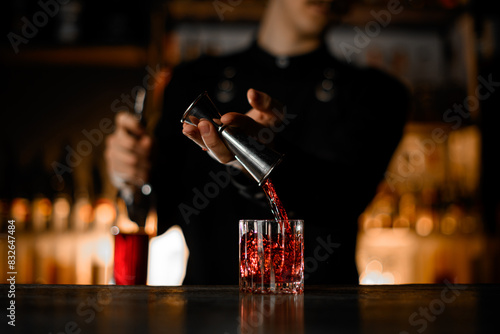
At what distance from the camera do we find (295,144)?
1.94 meters

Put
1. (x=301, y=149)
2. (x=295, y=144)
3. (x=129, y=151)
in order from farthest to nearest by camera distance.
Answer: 1. (x=295, y=144)
2. (x=301, y=149)
3. (x=129, y=151)

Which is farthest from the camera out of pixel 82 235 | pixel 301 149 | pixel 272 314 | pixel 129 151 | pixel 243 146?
pixel 82 235

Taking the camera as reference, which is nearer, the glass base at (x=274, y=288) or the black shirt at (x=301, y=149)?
the glass base at (x=274, y=288)

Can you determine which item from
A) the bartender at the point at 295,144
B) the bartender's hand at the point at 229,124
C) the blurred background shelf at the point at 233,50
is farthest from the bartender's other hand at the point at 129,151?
the blurred background shelf at the point at 233,50

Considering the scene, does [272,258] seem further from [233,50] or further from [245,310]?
[233,50]

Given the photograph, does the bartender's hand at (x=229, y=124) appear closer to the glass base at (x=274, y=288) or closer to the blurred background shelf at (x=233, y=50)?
the glass base at (x=274, y=288)

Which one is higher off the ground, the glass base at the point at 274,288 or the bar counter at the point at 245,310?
the glass base at the point at 274,288

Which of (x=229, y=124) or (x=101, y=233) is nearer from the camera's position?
(x=229, y=124)

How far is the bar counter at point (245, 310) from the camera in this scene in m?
0.57

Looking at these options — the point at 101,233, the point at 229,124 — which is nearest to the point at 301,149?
the point at 229,124

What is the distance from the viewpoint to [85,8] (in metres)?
2.40

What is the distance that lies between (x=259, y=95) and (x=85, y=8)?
5.37ft

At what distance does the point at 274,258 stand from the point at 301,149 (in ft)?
2.87

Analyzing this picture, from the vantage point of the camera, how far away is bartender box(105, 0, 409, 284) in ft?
5.75
